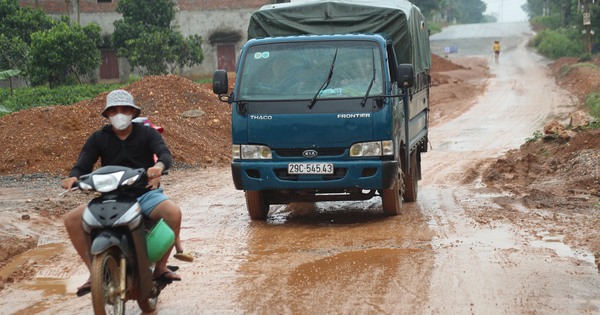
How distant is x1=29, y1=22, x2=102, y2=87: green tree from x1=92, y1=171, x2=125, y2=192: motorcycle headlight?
→ 30.7m

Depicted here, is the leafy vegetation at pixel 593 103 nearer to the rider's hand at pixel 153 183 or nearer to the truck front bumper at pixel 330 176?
the truck front bumper at pixel 330 176

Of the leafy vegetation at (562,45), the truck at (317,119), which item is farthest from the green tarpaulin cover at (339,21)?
the leafy vegetation at (562,45)

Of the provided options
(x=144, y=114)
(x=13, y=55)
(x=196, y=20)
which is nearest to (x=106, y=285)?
(x=144, y=114)

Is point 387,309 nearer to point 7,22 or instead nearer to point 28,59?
point 28,59

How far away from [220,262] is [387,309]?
7.76 ft

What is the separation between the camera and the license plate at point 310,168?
10.2 meters

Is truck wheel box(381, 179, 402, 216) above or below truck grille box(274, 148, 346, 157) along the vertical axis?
below

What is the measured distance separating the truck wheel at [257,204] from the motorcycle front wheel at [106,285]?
5011mm

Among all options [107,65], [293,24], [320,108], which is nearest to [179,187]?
[293,24]

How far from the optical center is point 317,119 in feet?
33.2

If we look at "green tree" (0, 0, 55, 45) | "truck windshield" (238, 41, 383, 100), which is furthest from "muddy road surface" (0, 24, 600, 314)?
"green tree" (0, 0, 55, 45)

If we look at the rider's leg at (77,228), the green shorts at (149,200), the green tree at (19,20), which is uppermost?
the green tree at (19,20)

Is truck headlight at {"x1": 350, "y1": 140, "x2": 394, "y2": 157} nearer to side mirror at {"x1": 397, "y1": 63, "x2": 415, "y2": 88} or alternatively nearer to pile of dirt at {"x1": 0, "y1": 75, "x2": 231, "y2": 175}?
side mirror at {"x1": 397, "y1": 63, "x2": 415, "y2": 88}

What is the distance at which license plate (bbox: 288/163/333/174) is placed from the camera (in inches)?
402
